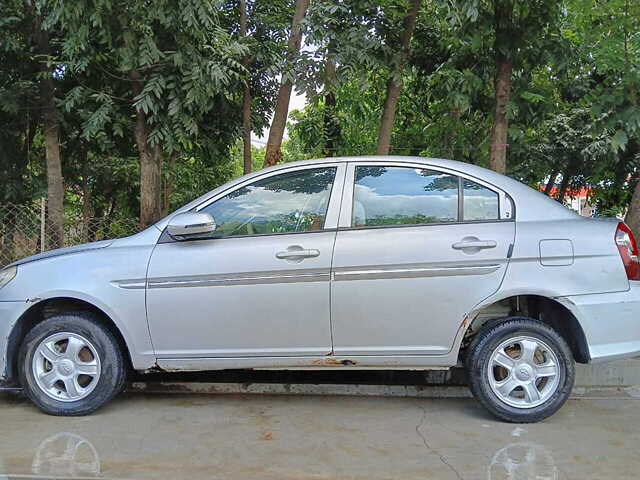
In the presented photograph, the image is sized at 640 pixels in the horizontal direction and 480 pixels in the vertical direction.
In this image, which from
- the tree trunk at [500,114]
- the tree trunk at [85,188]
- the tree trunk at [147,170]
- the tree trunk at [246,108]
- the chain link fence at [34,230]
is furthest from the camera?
the tree trunk at [85,188]

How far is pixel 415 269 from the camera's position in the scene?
4098mm

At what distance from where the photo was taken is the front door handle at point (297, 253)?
4.16 meters

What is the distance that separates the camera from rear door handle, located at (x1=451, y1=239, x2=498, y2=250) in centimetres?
410

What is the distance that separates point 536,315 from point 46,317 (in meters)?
3.56

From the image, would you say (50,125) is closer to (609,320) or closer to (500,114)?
(500,114)

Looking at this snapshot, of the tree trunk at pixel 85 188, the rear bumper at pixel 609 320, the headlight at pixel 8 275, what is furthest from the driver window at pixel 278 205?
the tree trunk at pixel 85 188

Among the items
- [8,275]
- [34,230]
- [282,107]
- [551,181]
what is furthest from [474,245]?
[551,181]

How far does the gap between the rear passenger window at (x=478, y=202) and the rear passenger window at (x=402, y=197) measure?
2.7 inches

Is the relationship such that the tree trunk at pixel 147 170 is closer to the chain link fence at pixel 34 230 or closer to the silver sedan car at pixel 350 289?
the chain link fence at pixel 34 230

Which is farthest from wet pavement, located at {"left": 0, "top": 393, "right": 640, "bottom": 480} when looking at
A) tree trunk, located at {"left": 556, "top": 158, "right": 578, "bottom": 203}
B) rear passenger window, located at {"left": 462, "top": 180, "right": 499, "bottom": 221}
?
tree trunk, located at {"left": 556, "top": 158, "right": 578, "bottom": 203}

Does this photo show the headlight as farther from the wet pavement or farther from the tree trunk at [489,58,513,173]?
the tree trunk at [489,58,513,173]

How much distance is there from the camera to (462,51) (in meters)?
7.19

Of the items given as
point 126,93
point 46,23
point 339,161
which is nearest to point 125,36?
point 46,23

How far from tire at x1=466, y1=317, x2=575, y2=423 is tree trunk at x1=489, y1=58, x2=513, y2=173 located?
3274 millimetres
